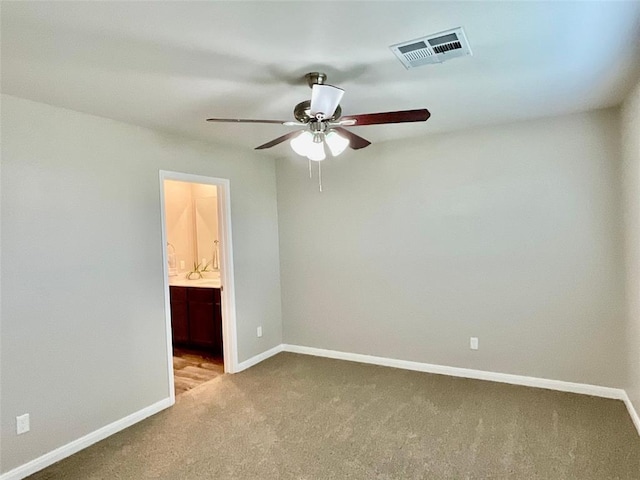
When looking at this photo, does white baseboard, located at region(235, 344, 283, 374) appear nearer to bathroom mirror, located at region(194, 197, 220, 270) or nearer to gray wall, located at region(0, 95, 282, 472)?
gray wall, located at region(0, 95, 282, 472)

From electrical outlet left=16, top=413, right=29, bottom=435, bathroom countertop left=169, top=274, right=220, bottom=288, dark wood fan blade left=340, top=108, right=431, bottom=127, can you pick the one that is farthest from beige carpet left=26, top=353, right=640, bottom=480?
dark wood fan blade left=340, top=108, right=431, bottom=127

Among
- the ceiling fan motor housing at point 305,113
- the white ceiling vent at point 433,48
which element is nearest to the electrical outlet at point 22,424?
the ceiling fan motor housing at point 305,113

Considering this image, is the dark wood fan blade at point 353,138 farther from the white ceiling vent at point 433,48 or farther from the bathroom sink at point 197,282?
the bathroom sink at point 197,282

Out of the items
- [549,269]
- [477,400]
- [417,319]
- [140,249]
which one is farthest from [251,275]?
[549,269]

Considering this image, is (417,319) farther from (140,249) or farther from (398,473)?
(140,249)

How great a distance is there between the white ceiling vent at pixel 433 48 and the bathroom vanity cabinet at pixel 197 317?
11.6 ft

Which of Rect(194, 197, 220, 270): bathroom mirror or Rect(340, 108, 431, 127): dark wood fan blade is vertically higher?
Rect(340, 108, 431, 127): dark wood fan blade

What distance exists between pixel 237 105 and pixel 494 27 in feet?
5.67

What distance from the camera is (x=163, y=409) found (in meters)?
3.47

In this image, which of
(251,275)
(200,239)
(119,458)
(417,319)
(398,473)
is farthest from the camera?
(200,239)

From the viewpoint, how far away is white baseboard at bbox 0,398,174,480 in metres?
2.55

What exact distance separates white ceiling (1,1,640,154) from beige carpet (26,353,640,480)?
2395 mm

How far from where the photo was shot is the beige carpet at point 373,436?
8.24ft

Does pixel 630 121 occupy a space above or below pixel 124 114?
below
